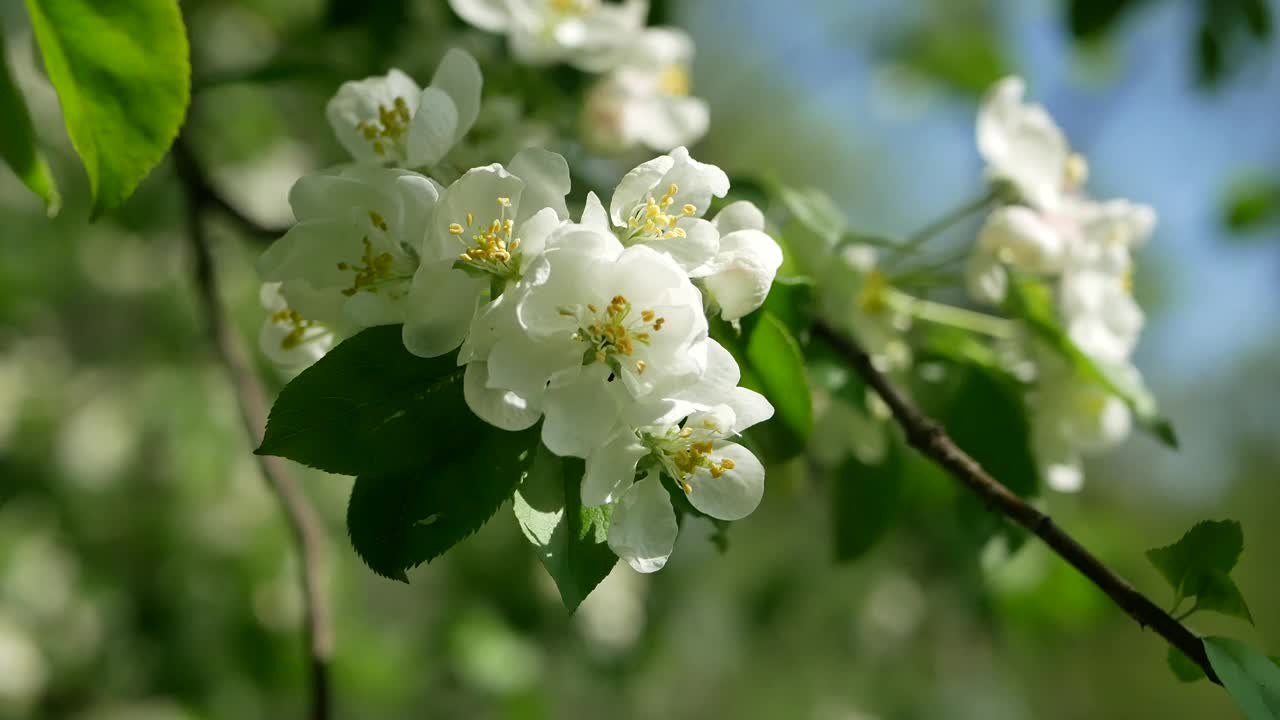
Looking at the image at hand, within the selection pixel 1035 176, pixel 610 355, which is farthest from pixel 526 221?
pixel 1035 176

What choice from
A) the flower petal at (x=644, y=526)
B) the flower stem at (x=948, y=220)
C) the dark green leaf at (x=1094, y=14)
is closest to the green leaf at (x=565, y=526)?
the flower petal at (x=644, y=526)

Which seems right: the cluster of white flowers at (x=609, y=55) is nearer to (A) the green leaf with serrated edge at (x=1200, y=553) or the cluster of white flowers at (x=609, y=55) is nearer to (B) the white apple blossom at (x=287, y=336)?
(B) the white apple blossom at (x=287, y=336)

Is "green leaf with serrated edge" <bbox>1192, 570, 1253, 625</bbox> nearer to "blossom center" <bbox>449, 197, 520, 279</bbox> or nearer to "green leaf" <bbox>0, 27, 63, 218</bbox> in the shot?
"blossom center" <bbox>449, 197, 520, 279</bbox>

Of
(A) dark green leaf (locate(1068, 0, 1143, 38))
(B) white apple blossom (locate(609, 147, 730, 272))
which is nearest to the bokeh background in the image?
(A) dark green leaf (locate(1068, 0, 1143, 38))

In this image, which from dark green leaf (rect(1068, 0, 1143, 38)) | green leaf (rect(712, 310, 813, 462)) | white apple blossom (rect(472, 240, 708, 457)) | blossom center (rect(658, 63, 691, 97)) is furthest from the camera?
dark green leaf (rect(1068, 0, 1143, 38))

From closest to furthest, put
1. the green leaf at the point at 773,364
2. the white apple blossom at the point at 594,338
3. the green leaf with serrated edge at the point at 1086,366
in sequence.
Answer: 1. the white apple blossom at the point at 594,338
2. the green leaf at the point at 773,364
3. the green leaf with serrated edge at the point at 1086,366

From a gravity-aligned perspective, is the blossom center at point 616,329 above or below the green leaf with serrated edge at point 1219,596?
above

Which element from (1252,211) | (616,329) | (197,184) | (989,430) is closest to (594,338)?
(616,329)
